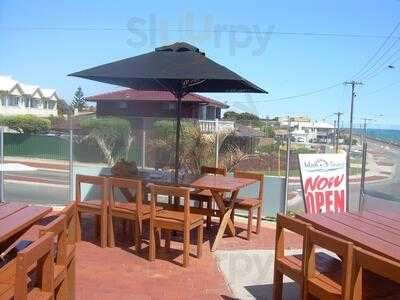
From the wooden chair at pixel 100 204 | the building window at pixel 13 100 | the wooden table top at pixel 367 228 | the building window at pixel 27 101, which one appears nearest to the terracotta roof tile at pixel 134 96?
the building window at pixel 13 100

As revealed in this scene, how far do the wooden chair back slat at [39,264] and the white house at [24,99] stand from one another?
49.8 m

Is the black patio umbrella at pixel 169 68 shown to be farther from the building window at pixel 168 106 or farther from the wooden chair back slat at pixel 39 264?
the building window at pixel 168 106

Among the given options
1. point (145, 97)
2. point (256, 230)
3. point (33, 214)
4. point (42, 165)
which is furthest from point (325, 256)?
point (145, 97)

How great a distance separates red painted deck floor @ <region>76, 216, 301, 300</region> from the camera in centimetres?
459

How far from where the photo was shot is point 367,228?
12.7 ft

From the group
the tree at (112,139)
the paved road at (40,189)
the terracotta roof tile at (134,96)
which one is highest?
the terracotta roof tile at (134,96)

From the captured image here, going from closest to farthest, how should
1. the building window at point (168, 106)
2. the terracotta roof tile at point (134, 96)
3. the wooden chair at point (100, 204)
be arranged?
the wooden chair at point (100, 204) < the building window at point (168, 106) < the terracotta roof tile at point (134, 96)

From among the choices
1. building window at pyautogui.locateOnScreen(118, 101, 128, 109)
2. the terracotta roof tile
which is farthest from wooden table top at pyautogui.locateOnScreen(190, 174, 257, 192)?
building window at pyautogui.locateOnScreen(118, 101, 128, 109)

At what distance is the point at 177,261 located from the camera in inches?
221

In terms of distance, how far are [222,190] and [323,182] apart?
63.5 inches

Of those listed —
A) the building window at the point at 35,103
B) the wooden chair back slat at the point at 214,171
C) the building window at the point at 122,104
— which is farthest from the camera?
the building window at the point at 35,103

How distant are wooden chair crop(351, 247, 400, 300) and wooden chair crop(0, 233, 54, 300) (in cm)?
186

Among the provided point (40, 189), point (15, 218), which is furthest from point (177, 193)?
point (40, 189)

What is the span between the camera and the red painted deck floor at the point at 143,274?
181 inches
